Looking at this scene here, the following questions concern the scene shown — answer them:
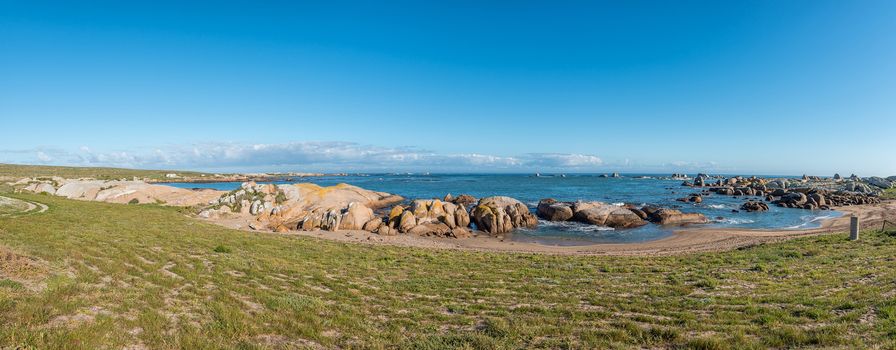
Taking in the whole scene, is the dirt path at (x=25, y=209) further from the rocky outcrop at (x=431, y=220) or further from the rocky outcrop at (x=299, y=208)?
the rocky outcrop at (x=431, y=220)

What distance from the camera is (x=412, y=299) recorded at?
11844mm

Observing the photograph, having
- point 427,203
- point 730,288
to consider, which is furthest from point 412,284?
point 427,203

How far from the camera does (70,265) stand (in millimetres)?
11281

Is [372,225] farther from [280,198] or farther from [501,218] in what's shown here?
[280,198]

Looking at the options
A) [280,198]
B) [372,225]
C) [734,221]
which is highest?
[280,198]

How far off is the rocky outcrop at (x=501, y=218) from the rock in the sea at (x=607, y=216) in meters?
6.30

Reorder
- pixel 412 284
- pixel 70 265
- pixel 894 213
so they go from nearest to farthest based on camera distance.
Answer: pixel 70 265 < pixel 412 284 < pixel 894 213

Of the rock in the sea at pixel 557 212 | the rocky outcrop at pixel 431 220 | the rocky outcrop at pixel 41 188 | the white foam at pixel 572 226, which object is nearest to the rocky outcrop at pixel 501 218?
the rocky outcrop at pixel 431 220

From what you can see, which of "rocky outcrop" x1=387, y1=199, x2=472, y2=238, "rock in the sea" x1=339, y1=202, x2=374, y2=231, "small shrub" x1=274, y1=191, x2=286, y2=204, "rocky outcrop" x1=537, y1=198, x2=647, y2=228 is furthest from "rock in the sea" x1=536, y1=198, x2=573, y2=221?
"small shrub" x1=274, y1=191, x2=286, y2=204

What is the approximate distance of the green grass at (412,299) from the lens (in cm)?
791

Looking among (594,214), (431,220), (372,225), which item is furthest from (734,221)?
(372,225)

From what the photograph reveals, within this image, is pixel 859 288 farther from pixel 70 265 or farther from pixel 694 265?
pixel 70 265

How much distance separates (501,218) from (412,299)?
28174mm

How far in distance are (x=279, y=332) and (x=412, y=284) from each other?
611 centimetres
